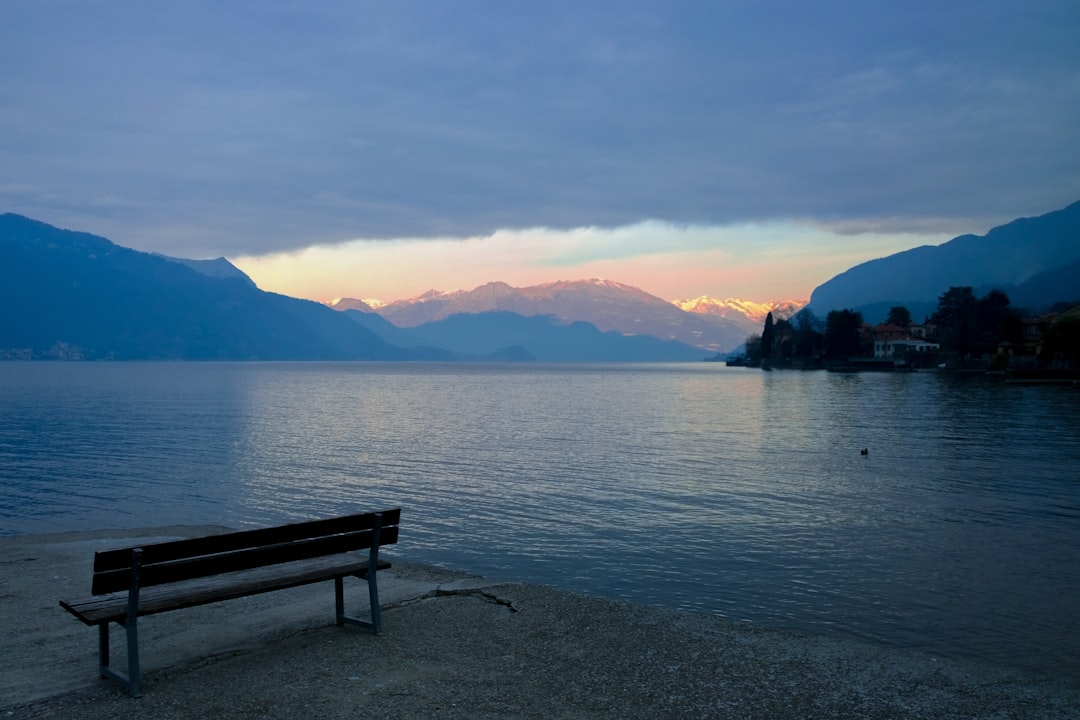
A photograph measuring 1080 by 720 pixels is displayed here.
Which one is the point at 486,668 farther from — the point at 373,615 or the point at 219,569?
the point at 219,569

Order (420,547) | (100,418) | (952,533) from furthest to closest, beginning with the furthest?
(100,418) < (952,533) < (420,547)

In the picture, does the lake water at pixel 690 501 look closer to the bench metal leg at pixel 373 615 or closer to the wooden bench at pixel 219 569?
the bench metal leg at pixel 373 615

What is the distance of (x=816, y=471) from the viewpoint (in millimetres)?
32469

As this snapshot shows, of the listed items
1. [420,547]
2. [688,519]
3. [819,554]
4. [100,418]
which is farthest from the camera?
[100,418]

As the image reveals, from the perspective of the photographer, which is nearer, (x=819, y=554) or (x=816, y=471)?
(x=819, y=554)

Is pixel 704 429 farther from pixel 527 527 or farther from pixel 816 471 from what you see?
pixel 527 527

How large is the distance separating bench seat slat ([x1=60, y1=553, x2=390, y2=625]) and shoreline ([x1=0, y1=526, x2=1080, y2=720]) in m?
0.84

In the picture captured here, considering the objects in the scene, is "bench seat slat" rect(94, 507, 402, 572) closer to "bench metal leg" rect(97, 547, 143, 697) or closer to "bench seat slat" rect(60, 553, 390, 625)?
"bench metal leg" rect(97, 547, 143, 697)

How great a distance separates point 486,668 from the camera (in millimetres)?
9031

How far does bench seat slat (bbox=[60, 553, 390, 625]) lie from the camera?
27.2 feet

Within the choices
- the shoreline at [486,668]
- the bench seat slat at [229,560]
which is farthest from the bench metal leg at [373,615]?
the bench seat slat at [229,560]

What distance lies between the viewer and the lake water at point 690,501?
14203 mm

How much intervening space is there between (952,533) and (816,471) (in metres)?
12.5

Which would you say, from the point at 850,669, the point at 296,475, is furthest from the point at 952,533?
the point at 296,475
